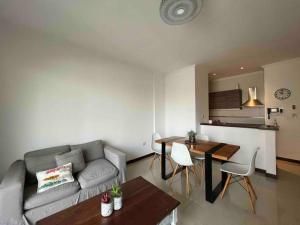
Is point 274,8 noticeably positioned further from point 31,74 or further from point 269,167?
point 31,74

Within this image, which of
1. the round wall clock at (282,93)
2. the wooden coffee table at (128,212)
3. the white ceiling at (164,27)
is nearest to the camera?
the wooden coffee table at (128,212)

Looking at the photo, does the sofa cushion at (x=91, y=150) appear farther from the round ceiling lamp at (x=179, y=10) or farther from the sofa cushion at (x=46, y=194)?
the round ceiling lamp at (x=179, y=10)

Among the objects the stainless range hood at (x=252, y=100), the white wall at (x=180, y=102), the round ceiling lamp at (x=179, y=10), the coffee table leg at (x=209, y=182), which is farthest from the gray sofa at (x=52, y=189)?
the stainless range hood at (x=252, y=100)

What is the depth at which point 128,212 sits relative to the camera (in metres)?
1.27

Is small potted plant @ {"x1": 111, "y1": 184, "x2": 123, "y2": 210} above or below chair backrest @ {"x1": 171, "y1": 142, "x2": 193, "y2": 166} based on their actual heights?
A: below

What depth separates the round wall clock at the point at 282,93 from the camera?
3.55 meters

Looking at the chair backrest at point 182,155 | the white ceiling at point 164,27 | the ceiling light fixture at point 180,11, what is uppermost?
the white ceiling at point 164,27

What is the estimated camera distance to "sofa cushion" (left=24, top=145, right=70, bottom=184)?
195 centimetres

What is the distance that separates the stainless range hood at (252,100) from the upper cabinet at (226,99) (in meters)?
0.31

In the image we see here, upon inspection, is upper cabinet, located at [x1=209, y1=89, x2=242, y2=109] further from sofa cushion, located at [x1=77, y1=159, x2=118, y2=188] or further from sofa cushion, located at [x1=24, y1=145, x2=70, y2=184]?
sofa cushion, located at [x1=24, y1=145, x2=70, y2=184]

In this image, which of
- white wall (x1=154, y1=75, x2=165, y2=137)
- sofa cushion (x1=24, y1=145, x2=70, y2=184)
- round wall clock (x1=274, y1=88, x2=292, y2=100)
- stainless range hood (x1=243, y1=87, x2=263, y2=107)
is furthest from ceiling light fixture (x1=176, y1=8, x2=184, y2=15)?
stainless range hood (x1=243, y1=87, x2=263, y2=107)

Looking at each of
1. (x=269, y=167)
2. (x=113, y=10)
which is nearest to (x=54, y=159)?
(x=113, y=10)

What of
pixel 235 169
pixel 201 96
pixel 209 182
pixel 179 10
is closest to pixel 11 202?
pixel 209 182

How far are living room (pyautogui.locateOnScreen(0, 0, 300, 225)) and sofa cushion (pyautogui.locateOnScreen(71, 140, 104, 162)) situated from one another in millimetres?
18
